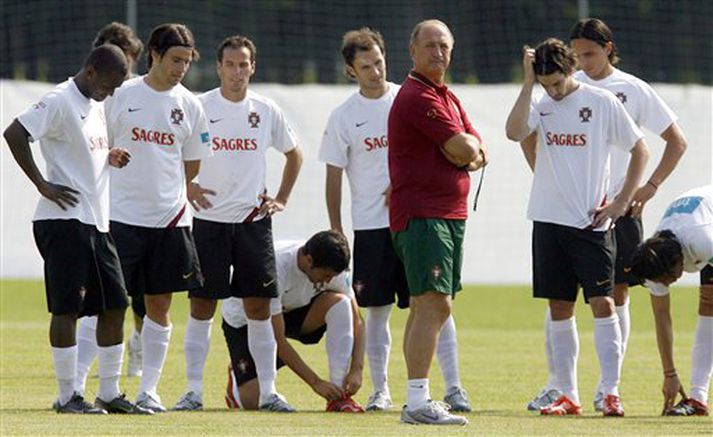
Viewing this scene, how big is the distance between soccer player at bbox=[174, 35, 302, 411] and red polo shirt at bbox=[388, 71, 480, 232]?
6.06 feet

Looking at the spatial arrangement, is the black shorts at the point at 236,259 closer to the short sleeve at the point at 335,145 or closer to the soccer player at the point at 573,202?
the short sleeve at the point at 335,145

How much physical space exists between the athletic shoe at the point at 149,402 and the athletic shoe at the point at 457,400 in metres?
1.79

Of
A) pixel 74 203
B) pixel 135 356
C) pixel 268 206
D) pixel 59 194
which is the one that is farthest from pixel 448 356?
pixel 135 356

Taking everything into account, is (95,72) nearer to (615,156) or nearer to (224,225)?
(224,225)

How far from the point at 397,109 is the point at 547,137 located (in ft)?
4.62

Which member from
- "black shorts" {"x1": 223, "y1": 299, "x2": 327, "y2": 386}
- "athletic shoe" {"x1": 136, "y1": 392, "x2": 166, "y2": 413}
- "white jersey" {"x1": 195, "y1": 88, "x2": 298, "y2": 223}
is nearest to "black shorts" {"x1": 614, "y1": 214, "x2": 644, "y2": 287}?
"black shorts" {"x1": 223, "y1": 299, "x2": 327, "y2": 386}

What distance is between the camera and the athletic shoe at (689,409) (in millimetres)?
10383

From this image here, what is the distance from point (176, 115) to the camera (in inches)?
422

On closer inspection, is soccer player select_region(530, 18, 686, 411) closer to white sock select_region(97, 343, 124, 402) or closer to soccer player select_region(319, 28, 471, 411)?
soccer player select_region(319, 28, 471, 411)

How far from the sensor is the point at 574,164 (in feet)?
34.9

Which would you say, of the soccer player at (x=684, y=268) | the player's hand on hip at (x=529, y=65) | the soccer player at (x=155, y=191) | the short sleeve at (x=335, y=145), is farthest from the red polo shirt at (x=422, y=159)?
the short sleeve at (x=335, y=145)

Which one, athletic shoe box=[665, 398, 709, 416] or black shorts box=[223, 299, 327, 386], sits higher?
black shorts box=[223, 299, 327, 386]

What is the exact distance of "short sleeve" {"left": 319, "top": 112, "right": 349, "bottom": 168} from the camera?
11.8 m

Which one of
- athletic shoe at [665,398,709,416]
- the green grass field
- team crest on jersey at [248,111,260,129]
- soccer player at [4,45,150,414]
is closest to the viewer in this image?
the green grass field
